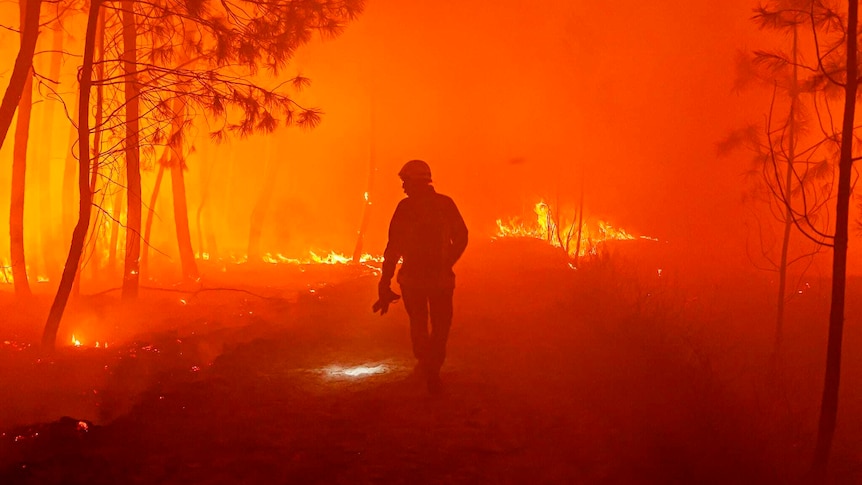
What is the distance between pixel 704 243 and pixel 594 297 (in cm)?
2461

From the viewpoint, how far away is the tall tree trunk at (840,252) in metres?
5.08

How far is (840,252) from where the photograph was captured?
16.9 ft

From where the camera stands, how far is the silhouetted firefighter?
6219 mm

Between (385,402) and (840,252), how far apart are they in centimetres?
398

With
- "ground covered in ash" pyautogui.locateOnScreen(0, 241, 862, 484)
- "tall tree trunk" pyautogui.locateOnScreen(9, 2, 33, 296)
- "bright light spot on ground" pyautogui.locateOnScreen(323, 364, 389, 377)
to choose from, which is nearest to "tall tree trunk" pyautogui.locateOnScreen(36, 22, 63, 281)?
"tall tree trunk" pyautogui.locateOnScreen(9, 2, 33, 296)

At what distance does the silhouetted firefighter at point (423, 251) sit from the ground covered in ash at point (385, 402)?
2.76 ft

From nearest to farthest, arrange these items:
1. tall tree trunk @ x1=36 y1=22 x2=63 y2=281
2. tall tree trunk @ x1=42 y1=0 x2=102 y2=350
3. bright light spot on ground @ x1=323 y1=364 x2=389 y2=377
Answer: tall tree trunk @ x1=42 y1=0 x2=102 y2=350, bright light spot on ground @ x1=323 y1=364 x2=389 y2=377, tall tree trunk @ x1=36 y1=22 x2=63 y2=281

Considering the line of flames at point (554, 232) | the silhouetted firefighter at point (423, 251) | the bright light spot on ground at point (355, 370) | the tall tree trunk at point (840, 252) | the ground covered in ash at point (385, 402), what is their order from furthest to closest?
the line of flames at point (554, 232) < the bright light spot on ground at point (355, 370) < the silhouetted firefighter at point (423, 251) < the tall tree trunk at point (840, 252) < the ground covered in ash at point (385, 402)

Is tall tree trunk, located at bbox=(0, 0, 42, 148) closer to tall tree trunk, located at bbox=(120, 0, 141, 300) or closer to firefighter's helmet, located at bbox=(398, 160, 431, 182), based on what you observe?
tall tree trunk, located at bbox=(120, 0, 141, 300)

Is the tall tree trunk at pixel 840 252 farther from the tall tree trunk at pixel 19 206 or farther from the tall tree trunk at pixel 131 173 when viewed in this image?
the tall tree trunk at pixel 19 206

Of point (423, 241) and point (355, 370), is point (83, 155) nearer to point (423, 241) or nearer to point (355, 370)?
point (355, 370)

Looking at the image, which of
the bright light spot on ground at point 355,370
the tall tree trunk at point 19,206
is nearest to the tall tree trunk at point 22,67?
the tall tree trunk at point 19,206

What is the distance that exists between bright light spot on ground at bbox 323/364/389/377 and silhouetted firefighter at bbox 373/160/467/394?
55.1 inches

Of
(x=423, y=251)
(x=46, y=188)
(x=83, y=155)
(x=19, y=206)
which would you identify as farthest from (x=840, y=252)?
(x=46, y=188)
